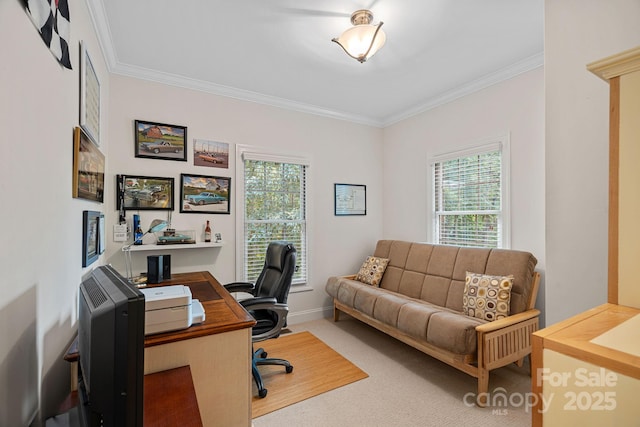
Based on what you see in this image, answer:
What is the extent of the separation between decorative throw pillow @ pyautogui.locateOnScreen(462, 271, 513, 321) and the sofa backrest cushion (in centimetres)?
13

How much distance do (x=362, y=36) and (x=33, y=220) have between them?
209cm

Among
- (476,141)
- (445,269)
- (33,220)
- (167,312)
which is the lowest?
(445,269)

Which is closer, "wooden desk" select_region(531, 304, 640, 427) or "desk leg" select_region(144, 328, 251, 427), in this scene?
"wooden desk" select_region(531, 304, 640, 427)

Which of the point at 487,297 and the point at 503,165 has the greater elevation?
the point at 503,165

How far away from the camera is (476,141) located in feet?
10.5

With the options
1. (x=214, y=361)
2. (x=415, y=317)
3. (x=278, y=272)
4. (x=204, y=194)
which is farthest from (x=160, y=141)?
(x=415, y=317)

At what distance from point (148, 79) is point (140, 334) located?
306 cm

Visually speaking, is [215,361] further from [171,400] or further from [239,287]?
[239,287]

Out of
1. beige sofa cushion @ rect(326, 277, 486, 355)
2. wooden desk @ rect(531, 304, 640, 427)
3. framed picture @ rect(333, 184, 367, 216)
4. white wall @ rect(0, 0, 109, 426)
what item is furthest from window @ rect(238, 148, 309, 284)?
wooden desk @ rect(531, 304, 640, 427)

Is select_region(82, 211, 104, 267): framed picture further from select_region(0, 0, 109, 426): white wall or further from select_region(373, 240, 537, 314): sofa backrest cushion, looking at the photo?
select_region(373, 240, 537, 314): sofa backrest cushion

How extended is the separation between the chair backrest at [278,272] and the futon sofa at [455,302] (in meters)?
1.10

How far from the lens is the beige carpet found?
2203 mm

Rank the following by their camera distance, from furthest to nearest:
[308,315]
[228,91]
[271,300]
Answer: [308,315], [228,91], [271,300]

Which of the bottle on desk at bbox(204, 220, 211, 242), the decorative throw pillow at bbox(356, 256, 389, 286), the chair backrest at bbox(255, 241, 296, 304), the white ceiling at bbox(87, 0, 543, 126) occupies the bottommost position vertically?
the decorative throw pillow at bbox(356, 256, 389, 286)
